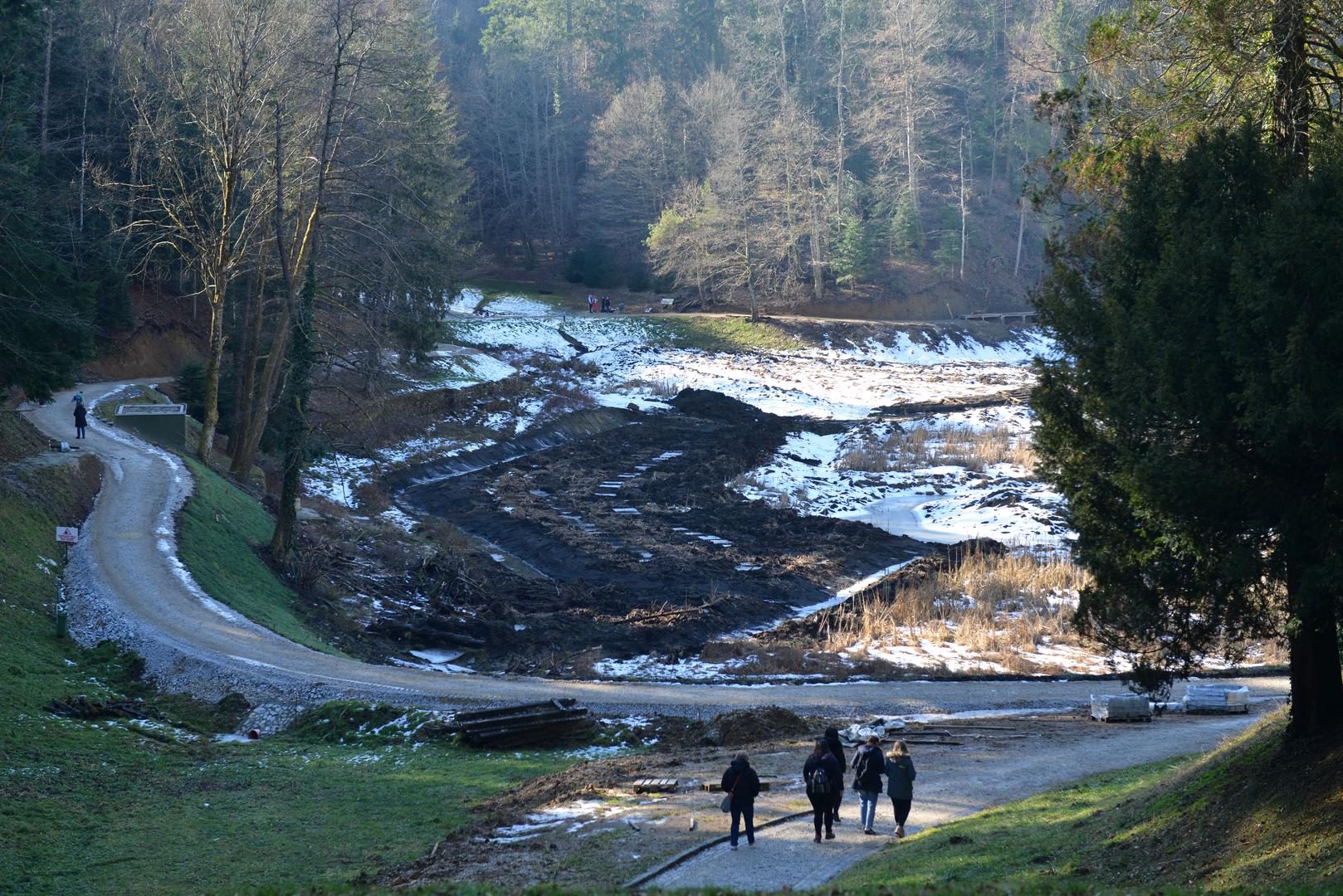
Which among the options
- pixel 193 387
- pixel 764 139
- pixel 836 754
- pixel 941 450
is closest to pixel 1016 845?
pixel 836 754

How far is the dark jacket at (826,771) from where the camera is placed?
1202cm

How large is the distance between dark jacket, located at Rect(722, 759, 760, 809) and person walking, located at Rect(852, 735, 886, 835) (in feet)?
4.86

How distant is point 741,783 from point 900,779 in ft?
6.66

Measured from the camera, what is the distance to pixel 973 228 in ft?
292

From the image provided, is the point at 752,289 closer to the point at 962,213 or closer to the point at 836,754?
the point at 962,213

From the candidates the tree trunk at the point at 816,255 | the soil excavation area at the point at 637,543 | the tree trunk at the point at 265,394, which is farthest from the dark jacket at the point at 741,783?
the tree trunk at the point at 816,255

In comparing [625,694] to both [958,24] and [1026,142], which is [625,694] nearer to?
[1026,142]

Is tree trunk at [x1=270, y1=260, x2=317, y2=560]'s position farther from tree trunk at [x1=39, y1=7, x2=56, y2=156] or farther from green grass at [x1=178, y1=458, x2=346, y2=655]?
tree trunk at [x1=39, y1=7, x2=56, y2=156]

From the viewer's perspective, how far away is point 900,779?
12.5 metres

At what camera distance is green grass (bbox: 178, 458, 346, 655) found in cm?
2326

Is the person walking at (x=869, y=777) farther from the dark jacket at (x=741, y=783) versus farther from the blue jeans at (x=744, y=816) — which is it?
the dark jacket at (x=741, y=783)

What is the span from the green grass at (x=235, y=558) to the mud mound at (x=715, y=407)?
27.3 metres

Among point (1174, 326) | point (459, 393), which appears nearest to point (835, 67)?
point (459, 393)

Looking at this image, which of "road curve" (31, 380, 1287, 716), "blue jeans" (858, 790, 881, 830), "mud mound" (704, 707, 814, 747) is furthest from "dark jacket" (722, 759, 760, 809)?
"road curve" (31, 380, 1287, 716)
